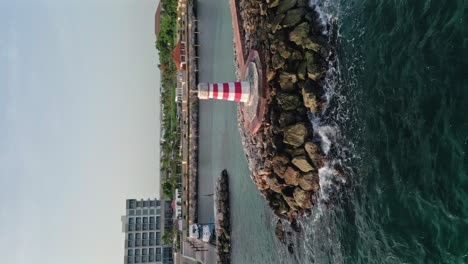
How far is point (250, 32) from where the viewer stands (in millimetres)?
21750

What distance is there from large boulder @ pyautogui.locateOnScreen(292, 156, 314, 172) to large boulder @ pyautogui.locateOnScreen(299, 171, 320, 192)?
192 millimetres

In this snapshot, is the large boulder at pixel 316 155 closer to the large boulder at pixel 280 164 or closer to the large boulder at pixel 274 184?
the large boulder at pixel 280 164

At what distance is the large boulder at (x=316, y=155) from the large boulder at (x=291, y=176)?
1.21 metres

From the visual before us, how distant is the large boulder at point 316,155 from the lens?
15.7m

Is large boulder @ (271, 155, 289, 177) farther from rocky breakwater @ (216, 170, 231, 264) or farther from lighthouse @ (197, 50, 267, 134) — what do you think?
rocky breakwater @ (216, 170, 231, 264)

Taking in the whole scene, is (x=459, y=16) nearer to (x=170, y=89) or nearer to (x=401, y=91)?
(x=401, y=91)

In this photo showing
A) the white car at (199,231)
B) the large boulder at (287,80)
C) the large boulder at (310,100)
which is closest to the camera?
the large boulder at (310,100)

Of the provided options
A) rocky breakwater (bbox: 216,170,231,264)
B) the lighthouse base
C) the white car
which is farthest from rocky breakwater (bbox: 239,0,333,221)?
the white car

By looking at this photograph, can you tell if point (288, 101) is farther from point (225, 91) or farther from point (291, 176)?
point (225, 91)

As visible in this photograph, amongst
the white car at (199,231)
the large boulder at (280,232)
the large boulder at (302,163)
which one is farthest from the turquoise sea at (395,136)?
the white car at (199,231)

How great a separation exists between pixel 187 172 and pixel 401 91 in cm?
2429

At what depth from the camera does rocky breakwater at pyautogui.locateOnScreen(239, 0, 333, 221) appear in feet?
52.9

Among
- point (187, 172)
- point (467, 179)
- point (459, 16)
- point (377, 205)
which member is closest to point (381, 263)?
point (377, 205)

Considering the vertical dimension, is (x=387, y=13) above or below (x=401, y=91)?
above
